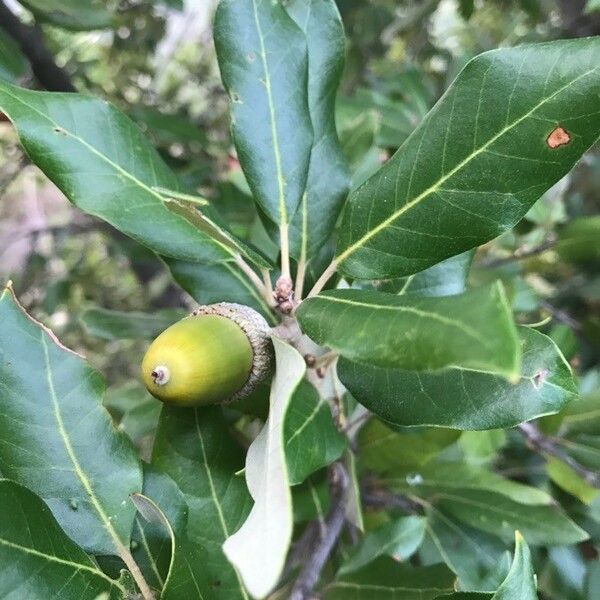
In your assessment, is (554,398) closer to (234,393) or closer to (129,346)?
(234,393)

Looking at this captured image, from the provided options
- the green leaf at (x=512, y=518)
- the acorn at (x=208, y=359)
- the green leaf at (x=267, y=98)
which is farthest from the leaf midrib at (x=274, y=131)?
the green leaf at (x=512, y=518)

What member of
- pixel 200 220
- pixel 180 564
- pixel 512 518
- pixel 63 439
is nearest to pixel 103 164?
pixel 200 220

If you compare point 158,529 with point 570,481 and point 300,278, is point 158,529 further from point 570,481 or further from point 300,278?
point 570,481

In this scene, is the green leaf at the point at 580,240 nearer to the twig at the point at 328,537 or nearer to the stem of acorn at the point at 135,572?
the twig at the point at 328,537

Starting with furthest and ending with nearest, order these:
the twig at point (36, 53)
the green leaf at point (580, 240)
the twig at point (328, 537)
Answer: the green leaf at point (580, 240) < the twig at point (36, 53) < the twig at point (328, 537)

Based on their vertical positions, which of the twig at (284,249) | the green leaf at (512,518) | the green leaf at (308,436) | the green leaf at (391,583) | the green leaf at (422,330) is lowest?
the green leaf at (512,518)

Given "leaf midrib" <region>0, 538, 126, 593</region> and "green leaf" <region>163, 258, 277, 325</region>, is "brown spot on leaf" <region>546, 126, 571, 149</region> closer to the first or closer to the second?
"green leaf" <region>163, 258, 277, 325</region>

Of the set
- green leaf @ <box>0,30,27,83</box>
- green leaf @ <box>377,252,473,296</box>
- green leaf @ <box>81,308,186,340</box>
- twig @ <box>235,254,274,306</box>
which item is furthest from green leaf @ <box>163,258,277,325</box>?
green leaf @ <box>0,30,27,83</box>
